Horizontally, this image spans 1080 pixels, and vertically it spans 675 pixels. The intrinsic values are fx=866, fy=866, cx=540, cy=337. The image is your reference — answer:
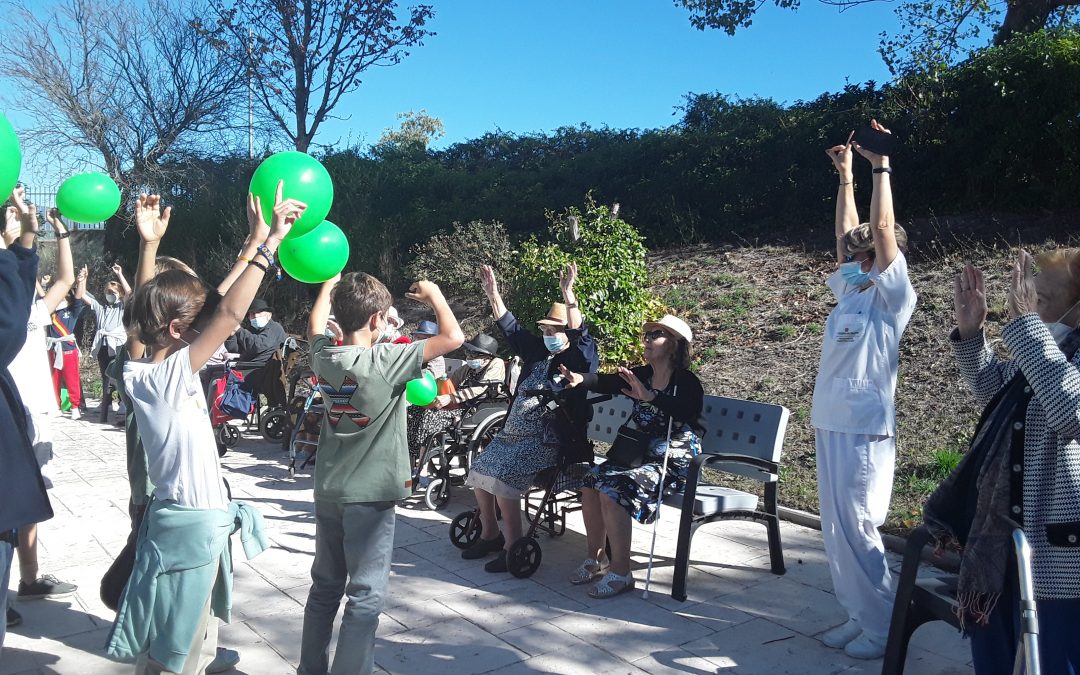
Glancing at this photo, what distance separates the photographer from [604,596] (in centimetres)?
464

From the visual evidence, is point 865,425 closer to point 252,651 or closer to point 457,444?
point 252,651

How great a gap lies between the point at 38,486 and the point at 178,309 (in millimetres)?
1015

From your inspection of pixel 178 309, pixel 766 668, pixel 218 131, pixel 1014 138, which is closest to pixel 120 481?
pixel 178 309

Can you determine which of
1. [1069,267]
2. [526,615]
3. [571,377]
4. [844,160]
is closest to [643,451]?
[571,377]

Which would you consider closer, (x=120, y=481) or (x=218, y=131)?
(x=120, y=481)

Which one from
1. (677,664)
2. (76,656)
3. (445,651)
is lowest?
(76,656)

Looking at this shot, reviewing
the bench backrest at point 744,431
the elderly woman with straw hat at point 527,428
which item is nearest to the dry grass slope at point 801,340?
the bench backrest at point 744,431

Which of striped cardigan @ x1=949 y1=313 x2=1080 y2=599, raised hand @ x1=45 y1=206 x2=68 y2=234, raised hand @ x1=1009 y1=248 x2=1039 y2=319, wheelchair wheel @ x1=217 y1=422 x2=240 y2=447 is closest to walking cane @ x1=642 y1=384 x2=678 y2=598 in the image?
striped cardigan @ x1=949 y1=313 x2=1080 y2=599

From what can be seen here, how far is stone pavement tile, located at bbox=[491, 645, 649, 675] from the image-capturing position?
3783 mm

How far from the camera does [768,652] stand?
397cm

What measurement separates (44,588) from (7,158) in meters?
2.45

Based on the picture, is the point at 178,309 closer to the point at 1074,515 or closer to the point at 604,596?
the point at 604,596

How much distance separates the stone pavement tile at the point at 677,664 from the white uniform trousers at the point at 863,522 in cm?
67

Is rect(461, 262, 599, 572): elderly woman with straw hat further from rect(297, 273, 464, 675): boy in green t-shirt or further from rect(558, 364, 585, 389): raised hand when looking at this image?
rect(297, 273, 464, 675): boy in green t-shirt
